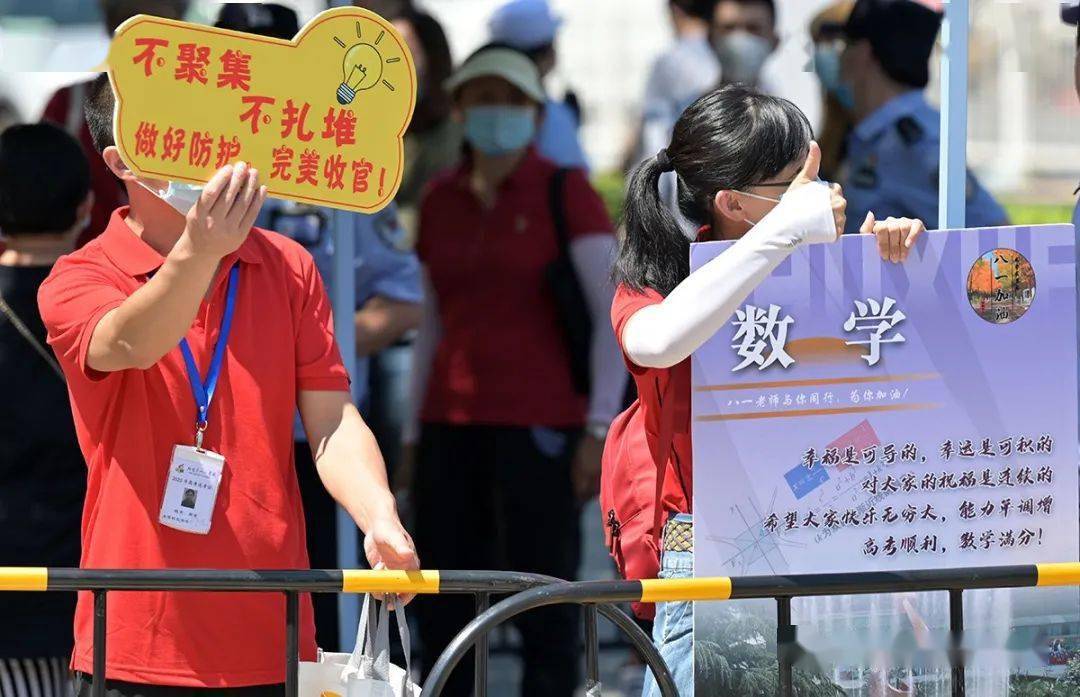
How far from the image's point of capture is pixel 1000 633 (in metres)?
2.81

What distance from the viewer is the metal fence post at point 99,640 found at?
251 cm

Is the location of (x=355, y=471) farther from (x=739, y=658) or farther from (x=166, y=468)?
(x=739, y=658)

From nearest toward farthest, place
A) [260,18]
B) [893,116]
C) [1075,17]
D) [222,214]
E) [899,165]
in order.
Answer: [222,214] < [1075,17] < [260,18] < [899,165] < [893,116]

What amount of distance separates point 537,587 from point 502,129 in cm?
274

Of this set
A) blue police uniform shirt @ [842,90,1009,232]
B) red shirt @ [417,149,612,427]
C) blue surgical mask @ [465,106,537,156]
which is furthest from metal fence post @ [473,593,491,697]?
blue police uniform shirt @ [842,90,1009,232]

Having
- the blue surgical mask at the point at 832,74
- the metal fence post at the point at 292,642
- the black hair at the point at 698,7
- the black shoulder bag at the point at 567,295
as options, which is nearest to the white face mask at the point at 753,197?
the metal fence post at the point at 292,642

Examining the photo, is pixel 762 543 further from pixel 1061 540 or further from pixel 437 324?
pixel 437 324

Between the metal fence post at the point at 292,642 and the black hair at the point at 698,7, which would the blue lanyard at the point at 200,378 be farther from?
the black hair at the point at 698,7

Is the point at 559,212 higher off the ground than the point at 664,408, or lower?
higher

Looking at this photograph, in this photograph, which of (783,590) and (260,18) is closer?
(783,590)

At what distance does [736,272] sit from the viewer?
2.53 metres

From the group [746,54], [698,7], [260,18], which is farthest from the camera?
[698,7]

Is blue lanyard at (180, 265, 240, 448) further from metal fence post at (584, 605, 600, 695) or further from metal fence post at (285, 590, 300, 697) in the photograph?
metal fence post at (584, 605, 600, 695)

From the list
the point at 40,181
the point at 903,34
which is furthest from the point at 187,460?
the point at 903,34
